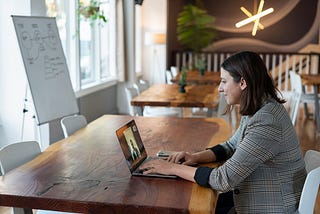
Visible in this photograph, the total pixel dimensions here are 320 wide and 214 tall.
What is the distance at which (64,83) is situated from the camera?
4648 millimetres

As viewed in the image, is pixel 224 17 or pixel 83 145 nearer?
pixel 83 145

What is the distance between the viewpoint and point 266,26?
1004 cm

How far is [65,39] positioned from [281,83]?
574cm

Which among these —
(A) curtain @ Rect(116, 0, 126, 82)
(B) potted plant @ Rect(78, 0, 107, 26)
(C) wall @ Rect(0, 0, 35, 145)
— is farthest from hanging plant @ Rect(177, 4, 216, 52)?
(C) wall @ Rect(0, 0, 35, 145)

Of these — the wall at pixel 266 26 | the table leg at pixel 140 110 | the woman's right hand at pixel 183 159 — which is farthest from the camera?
the wall at pixel 266 26

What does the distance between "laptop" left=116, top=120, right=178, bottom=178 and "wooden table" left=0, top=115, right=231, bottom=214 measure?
0.16 feet

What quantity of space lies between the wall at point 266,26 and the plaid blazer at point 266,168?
813 centimetres

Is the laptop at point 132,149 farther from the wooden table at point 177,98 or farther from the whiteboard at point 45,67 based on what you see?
the wooden table at point 177,98

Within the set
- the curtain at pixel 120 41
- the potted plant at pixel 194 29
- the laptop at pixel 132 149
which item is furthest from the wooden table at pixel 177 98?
the potted plant at pixel 194 29

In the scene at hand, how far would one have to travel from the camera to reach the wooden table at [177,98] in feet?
14.8

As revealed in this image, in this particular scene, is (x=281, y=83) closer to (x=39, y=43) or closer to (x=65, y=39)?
(x=65, y=39)

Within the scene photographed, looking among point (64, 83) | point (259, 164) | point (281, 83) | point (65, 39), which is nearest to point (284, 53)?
point (281, 83)

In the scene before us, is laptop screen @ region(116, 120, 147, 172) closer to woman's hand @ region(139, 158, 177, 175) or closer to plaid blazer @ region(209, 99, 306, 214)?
woman's hand @ region(139, 158, 177, 175)

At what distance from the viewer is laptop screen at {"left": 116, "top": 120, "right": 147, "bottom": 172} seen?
2.10 meters
